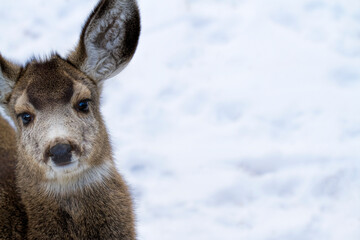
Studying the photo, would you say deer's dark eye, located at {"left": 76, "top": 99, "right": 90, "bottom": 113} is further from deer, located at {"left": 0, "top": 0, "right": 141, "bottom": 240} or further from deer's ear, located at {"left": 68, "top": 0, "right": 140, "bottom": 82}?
deer's ear, located at {"left": 68, "top": 0, "right": 140, "bottom": 82}

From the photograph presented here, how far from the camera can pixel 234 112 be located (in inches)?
265

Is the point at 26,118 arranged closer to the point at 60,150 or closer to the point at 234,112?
the point at 60,150

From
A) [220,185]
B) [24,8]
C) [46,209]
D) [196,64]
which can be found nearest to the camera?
[46,209]

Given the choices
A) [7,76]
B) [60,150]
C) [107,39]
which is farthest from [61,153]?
[107,39]

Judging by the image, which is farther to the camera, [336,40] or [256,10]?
[256,10]

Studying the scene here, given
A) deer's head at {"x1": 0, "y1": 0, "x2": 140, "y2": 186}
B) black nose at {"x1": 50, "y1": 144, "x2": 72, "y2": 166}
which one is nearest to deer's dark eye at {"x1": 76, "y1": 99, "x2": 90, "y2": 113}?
deer's head at {"x1": 0, "y1": 0, "x2": 140, "y2": 186}

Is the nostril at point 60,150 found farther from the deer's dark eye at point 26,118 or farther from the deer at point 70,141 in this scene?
the deer's dark eye at point 26,118

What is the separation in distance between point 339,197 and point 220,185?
1070 mm

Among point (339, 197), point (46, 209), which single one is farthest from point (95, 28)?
point (339, 197)

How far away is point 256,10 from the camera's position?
26.8ft

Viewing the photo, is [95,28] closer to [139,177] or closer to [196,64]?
[139,177]

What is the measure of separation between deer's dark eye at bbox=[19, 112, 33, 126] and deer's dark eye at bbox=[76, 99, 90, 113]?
1.03 feet

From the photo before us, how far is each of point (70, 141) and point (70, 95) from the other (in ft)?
1.34

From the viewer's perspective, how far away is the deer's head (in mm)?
4020
